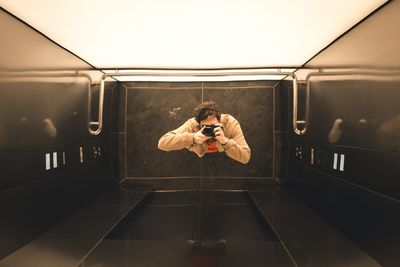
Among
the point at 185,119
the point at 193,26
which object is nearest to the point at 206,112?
the point at 193,26

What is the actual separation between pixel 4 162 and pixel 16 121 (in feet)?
0.61

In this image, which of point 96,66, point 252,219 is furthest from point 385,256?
point 96,66

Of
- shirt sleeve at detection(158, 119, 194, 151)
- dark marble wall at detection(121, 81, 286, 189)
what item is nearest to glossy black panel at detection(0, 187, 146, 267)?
shirt sleeve at detection(158, 119, 194, 151)

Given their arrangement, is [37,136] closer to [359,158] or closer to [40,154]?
[40,154]

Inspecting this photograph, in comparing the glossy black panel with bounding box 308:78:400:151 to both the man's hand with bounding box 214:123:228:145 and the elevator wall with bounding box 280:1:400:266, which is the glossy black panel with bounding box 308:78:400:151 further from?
the man's hand with bounding box 214:123:228:145

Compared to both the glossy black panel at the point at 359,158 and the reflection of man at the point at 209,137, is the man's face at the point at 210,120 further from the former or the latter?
the glossy black panel at the point at 359,158

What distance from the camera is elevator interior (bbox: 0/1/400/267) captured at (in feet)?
3.15

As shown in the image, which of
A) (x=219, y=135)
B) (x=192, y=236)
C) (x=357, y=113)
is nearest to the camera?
(x=357, y=113)

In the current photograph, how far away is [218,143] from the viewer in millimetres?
1574

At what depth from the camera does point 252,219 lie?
1.71 meters

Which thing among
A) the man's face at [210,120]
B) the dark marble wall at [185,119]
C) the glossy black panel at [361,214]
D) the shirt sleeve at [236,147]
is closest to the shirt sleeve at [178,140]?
the man's face at [210,120]

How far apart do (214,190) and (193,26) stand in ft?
5.46

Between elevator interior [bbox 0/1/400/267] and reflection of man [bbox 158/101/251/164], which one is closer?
elevator interior [bbox 0/1/400/267]

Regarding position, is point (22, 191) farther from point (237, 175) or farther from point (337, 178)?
point (237, 175)
